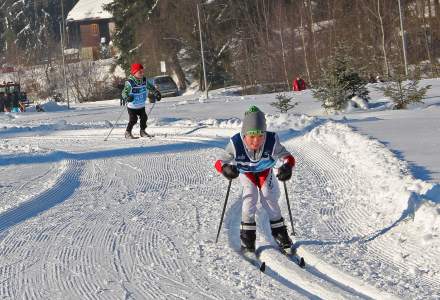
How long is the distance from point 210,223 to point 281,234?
1316 millimetres

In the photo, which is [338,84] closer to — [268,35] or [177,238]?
[177,238]

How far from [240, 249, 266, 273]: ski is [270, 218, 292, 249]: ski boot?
0.26m

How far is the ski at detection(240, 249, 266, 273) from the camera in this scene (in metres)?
5.66

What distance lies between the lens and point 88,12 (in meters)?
77.7

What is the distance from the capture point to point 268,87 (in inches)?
1740

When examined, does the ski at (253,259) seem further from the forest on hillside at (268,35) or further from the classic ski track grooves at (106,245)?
the forest on hillside at (268,35)

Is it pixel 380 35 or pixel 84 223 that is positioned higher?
pixel 380 35

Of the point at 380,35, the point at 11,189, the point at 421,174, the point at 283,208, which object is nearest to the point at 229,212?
the point at 283,208

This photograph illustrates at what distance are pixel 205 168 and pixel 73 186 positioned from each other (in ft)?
6.98

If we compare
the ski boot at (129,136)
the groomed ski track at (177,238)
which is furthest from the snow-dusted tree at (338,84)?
the groomed ski track at (177,238)

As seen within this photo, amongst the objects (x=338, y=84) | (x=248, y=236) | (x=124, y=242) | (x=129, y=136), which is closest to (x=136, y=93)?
(x=129, y=136)

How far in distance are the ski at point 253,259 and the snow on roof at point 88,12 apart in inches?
2845

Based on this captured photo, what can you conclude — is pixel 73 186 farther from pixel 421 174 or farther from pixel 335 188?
pixel 421 174

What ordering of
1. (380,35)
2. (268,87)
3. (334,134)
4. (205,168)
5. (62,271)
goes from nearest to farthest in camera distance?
(62,271)
(205,168)
(334,134)
(380,35)
(268,87)
